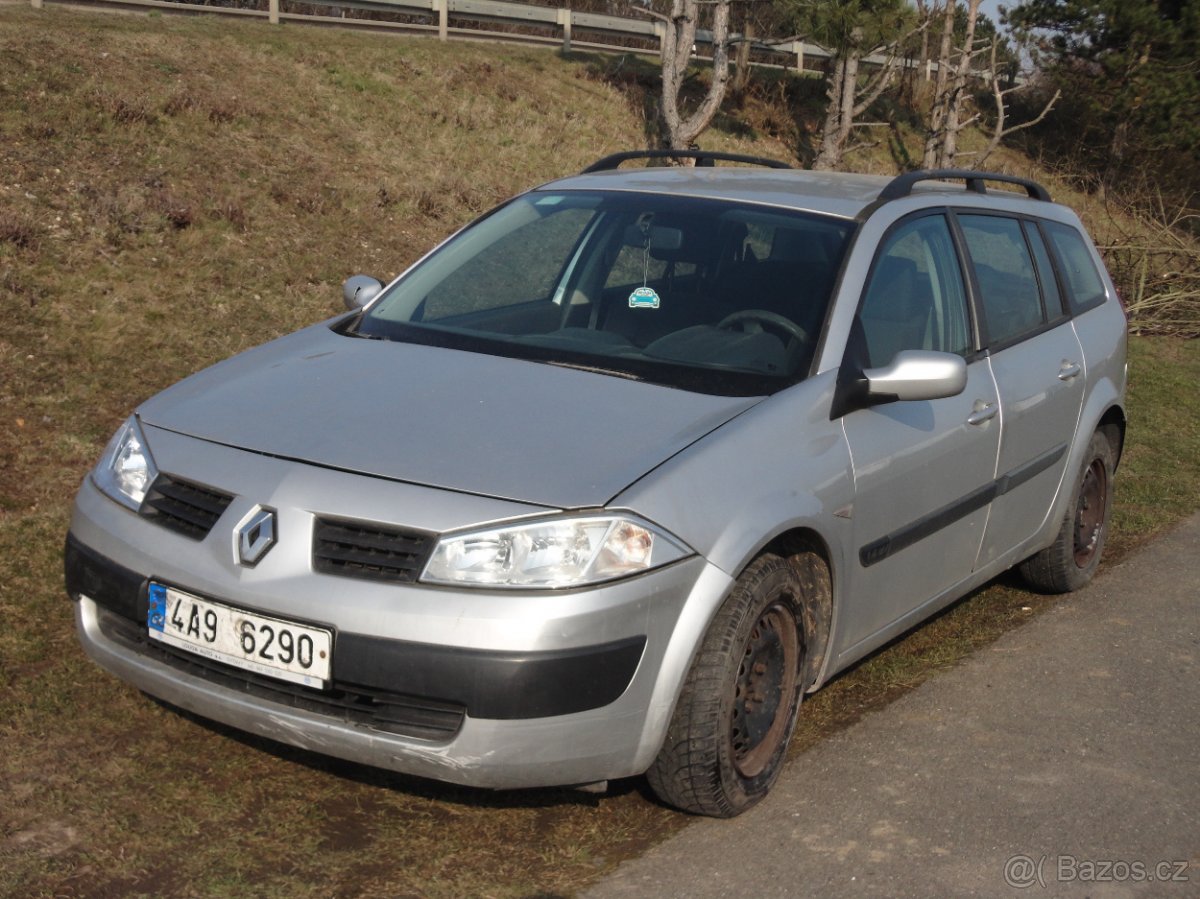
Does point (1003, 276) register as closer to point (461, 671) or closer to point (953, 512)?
point (953, 512)

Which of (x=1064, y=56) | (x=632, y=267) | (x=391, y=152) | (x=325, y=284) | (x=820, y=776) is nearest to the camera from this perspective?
(x=820, y=776)

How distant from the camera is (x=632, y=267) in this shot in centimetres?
476

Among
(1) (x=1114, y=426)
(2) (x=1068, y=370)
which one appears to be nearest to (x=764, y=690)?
(2) (x=1068, y=370)

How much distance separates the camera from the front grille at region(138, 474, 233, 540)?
11.5 ft

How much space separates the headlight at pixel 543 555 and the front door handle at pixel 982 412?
1.88 meters

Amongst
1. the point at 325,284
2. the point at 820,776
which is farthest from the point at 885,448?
the point at 325,284

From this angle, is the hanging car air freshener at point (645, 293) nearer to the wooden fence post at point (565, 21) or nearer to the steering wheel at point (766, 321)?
the steering wheel at point (766, 321)

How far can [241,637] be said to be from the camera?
3.37m

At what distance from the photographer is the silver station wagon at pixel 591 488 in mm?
3262

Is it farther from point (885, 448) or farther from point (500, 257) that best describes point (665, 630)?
point (500, 257)

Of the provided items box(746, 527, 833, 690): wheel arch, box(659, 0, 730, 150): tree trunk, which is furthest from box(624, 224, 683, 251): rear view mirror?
box(659, 0, 730, 150): tree trunk

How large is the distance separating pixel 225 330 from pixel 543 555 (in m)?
7.03

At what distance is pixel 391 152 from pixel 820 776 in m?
13.7

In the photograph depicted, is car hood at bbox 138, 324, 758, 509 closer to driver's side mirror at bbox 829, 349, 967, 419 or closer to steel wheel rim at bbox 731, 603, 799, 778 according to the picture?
driver's side mirror at bbox 829, 349, 967, 419
